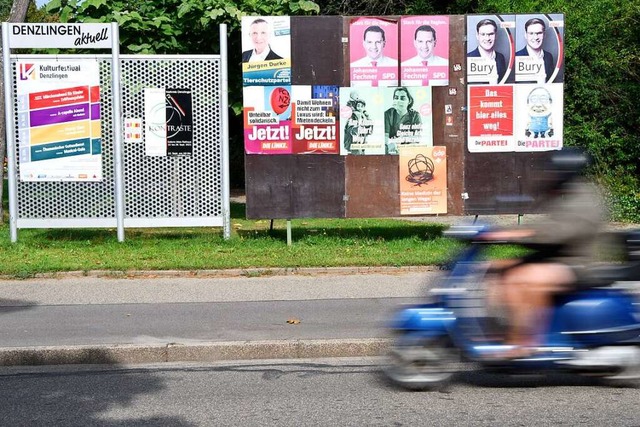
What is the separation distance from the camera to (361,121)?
13.1 m

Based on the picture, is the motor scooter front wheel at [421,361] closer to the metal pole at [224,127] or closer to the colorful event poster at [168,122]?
the metal pole at [224,127]

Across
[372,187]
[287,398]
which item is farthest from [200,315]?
[372,187]

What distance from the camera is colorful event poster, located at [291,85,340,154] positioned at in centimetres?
1300

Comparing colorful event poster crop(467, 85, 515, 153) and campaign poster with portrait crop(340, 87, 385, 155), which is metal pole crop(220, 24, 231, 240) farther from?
colorful event poster crop(467, 85, 515, 153)

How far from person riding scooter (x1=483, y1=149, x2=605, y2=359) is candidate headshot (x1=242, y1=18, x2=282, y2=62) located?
7.40 m

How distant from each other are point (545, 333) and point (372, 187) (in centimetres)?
718

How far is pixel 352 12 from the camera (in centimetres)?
2684

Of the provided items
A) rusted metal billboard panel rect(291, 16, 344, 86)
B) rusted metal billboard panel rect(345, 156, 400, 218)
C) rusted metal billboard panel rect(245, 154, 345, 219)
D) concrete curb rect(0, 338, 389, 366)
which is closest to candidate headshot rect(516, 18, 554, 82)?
rusted metal billboard panel rect(345, 156, 400, 218)

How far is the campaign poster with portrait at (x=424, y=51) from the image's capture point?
513 inches

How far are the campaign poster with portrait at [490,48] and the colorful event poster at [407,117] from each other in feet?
2.52

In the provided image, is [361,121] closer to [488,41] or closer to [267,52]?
[267,52]

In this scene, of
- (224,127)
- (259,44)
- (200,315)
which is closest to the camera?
(200,315)

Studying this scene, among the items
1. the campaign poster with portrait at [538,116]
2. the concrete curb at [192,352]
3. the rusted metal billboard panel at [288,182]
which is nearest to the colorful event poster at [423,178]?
the rusted metal billboard panel at [288,182]

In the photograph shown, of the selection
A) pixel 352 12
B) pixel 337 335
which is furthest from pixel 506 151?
pixel 352 12
